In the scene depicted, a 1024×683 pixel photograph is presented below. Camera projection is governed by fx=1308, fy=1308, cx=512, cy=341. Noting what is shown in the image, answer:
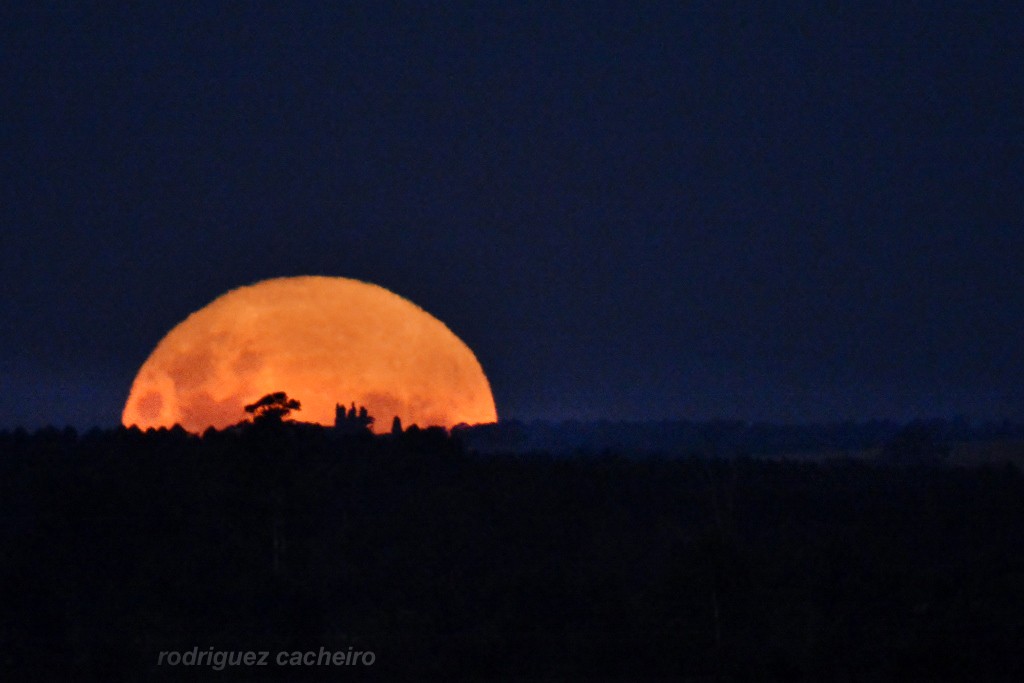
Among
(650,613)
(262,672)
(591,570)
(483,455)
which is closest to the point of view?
(262,672)

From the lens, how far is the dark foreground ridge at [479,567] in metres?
33.8

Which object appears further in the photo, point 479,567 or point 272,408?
point 272,408

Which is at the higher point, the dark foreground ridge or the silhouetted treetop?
the silhouetted treetop

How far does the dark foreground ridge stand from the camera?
3378 cm

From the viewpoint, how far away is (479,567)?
142 ft

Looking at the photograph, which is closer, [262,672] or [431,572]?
[262,672]

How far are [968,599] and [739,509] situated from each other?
15037 millimetres

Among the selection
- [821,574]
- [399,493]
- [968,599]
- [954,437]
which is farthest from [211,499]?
[954,437]

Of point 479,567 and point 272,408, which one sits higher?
point 272,408

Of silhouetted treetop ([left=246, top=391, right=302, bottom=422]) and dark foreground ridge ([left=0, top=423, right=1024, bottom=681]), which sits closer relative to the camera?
dark foreground ridge ([left=0, top=423, right=1024, bottom=681])

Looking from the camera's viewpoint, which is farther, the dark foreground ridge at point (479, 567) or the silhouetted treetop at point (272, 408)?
the silhouetted treetop at point (272, 408)

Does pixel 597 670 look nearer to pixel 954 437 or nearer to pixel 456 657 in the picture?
pixel 456 657

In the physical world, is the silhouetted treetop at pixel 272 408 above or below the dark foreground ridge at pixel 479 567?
above

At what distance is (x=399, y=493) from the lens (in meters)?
53.2
